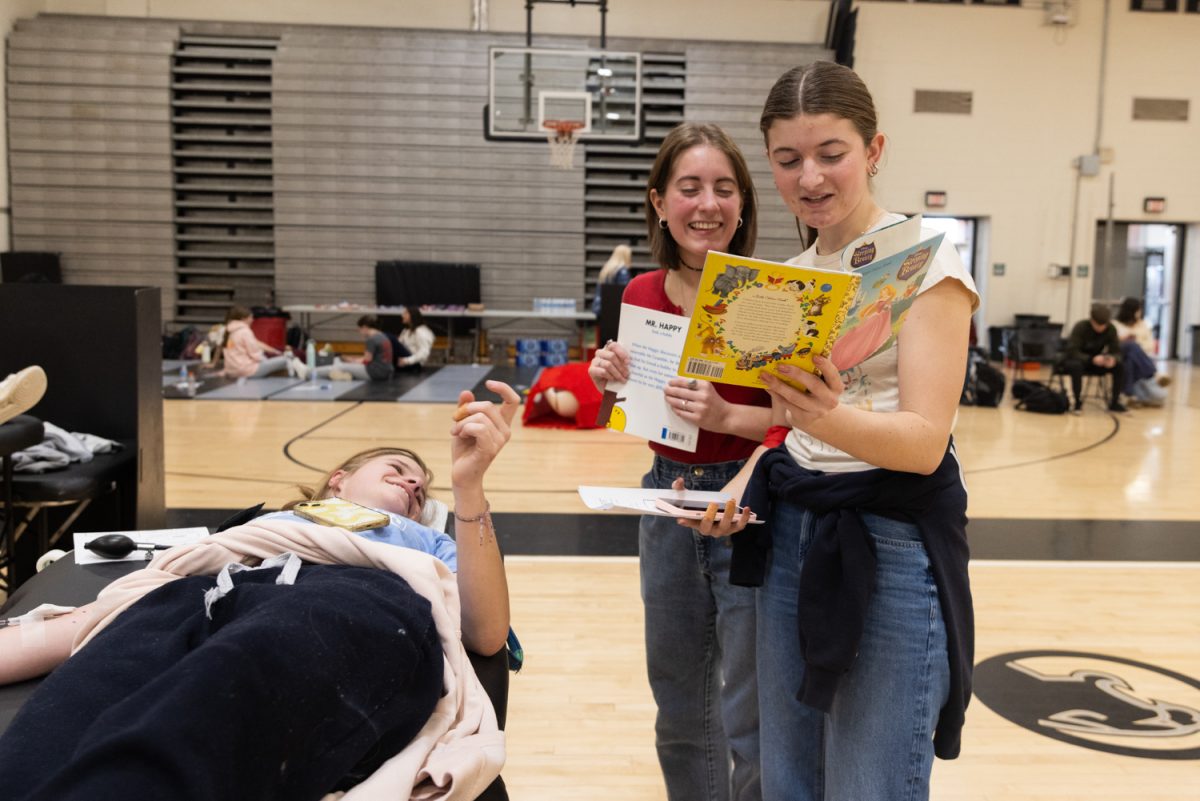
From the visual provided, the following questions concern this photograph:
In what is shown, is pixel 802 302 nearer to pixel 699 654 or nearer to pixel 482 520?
pixel 482 520

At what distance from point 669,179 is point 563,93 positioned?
1082cm

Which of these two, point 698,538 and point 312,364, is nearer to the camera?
point 698,538

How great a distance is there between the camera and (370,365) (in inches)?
456

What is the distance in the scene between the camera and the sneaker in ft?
9.66

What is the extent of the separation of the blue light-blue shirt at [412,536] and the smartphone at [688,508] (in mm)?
572

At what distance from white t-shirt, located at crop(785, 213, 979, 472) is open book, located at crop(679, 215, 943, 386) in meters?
0.06

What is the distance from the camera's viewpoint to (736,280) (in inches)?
46.7

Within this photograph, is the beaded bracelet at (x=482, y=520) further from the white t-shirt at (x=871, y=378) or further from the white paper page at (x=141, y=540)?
the white paper page at (x=141, y=540)

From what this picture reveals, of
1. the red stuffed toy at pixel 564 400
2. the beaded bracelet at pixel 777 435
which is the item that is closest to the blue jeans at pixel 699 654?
the beaded bracelet at pixel 777 435

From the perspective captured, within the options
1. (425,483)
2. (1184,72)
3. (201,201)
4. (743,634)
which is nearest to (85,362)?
(425,483)

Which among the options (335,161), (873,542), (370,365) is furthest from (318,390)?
(873,542)

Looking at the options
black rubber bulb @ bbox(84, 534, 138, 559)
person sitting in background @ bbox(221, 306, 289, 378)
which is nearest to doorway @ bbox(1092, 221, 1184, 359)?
person sitting in background @ bbox(221, 306, 289, 378)

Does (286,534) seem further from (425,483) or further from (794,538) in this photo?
(794,538)

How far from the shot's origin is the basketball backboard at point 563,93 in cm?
1226
